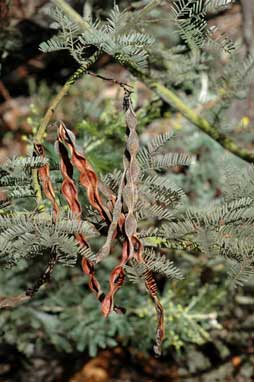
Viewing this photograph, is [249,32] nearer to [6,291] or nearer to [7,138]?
[7,138]

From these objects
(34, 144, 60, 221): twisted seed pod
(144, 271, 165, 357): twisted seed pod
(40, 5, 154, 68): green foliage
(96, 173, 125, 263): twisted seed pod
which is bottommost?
(144, 271, 165, 357): twisted seed pod

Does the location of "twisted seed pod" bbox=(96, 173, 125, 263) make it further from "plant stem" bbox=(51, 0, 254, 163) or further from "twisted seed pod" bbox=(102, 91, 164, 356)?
"plant stem" bbox=(51, 0, 254, 163)

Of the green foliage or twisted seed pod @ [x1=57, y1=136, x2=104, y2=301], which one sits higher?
the green foliage

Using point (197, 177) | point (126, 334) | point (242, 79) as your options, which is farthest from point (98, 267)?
point (242, 79)

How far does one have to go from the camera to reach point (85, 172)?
959mm

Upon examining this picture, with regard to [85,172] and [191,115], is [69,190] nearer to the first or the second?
[85,172]

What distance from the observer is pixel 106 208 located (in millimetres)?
981

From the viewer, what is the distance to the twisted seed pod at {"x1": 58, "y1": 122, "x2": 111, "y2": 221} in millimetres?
950

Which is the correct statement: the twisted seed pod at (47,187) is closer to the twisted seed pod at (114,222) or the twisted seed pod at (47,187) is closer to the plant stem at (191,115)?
the twisted seed pod at (114,222)

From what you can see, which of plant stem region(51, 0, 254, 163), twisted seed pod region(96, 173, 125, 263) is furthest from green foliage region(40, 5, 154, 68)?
plant stem region(51, 0, 254, 163)

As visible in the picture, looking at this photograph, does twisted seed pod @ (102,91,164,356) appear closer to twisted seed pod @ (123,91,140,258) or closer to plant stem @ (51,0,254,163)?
twisted seed pod @ (123,91,140,258)

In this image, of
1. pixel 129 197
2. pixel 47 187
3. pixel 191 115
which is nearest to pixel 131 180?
pixel 129 197

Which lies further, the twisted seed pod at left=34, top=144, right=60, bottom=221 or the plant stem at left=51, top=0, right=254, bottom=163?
the plant stem at left=51, top=0, right=254, bottom=163

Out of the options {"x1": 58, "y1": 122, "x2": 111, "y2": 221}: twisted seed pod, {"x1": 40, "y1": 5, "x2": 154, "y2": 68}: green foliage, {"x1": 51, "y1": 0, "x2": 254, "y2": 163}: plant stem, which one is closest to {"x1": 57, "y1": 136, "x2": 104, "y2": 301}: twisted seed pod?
{"x1": 58, "y1": 122, "x2": 111, "y2": 221}: twisted seed pod
